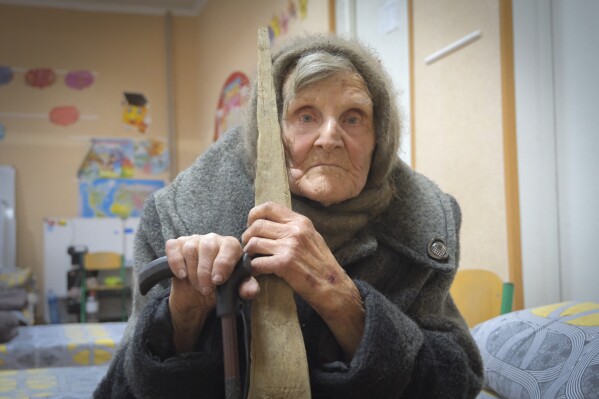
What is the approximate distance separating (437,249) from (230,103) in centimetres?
392

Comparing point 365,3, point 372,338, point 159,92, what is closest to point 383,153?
point 372,338

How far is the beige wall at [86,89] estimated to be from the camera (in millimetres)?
5457

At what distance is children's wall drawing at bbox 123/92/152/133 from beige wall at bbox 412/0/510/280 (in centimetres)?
379

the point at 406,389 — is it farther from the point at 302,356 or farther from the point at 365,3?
the point at 365,3

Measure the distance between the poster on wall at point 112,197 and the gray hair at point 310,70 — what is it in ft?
15.5

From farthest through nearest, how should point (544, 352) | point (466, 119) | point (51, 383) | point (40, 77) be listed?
point (40, 77), point (466, 119), point (51, 383), point (544, 352)

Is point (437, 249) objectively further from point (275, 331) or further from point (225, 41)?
point (225, 41)

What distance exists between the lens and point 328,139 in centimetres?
100

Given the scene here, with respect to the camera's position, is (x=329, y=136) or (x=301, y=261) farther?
(x=329, y=136)

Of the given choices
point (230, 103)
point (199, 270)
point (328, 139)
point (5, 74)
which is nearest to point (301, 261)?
point (199, 270)

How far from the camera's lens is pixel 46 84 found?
18.3 feet

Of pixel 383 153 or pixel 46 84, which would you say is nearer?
pixel 383 153

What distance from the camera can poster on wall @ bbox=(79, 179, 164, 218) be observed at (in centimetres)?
562

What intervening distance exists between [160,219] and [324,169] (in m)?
0.31
